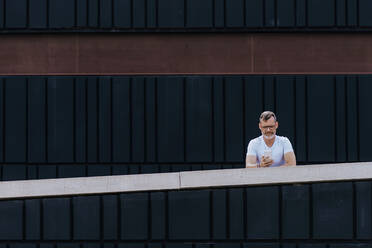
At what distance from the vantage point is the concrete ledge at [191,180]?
4.84 m

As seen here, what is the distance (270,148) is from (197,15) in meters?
7.01

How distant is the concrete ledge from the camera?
4844 mm

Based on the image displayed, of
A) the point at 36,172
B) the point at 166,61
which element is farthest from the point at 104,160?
the point at 166,61

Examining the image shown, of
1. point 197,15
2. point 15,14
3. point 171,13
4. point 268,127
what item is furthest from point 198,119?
point 268,127

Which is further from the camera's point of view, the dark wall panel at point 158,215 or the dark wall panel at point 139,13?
the dark wall panel at point 139,13

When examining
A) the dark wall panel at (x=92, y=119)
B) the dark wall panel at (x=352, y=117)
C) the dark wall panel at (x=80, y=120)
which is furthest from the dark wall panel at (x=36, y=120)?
the dark wall panel at (x=352, y=117)

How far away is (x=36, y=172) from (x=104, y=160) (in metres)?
1.41

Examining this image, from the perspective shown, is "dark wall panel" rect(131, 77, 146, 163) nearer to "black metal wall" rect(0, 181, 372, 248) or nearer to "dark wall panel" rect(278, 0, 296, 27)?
"dark wall panel" rect(278, 0, 296, 27)

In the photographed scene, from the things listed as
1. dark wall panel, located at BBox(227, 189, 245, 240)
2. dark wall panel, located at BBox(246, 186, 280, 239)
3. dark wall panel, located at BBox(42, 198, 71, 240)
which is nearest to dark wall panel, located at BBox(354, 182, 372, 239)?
dark wall panel, located at BBox(246, 186, 280, 239)

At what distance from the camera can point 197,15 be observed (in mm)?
13945

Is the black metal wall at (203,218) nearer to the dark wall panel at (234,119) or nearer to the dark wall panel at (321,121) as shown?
the dark wall panel at (234,119)

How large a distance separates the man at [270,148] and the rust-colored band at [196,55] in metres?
6.64

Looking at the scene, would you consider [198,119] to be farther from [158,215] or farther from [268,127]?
[158,215]

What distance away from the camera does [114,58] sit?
14.1 meters
